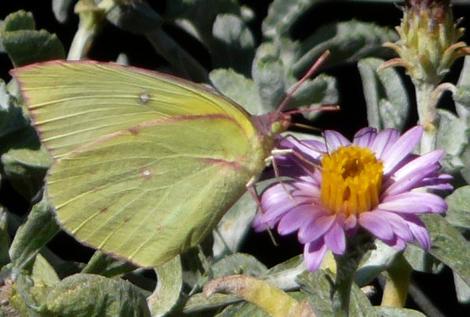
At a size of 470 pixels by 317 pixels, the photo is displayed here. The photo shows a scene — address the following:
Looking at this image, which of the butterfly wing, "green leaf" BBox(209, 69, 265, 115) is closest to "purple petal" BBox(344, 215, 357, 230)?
the butterfly wing

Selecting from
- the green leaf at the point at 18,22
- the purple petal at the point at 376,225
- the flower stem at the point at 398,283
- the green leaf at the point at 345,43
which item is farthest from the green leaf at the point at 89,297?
the green leaf at the point at 345,43

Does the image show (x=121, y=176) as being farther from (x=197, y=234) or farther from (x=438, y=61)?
(x=438, y=61)

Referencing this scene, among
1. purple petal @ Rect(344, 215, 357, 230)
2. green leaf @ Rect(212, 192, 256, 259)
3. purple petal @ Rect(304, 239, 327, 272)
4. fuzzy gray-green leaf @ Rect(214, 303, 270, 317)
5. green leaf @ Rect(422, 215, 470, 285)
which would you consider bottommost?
green leaf @ Rect(212, 192, 256, 259)

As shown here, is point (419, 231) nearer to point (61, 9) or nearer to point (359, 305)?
point (359, 305)

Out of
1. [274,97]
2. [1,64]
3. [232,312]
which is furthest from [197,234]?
[1,64]

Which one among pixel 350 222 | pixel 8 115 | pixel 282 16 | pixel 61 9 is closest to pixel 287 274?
pixel 350 222

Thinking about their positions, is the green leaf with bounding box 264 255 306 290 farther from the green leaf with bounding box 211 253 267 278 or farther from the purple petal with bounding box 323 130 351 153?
the purple petal with bounding box 323 130 351 153

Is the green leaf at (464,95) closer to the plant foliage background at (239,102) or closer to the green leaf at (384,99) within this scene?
the plant foliage background at (239,102)
